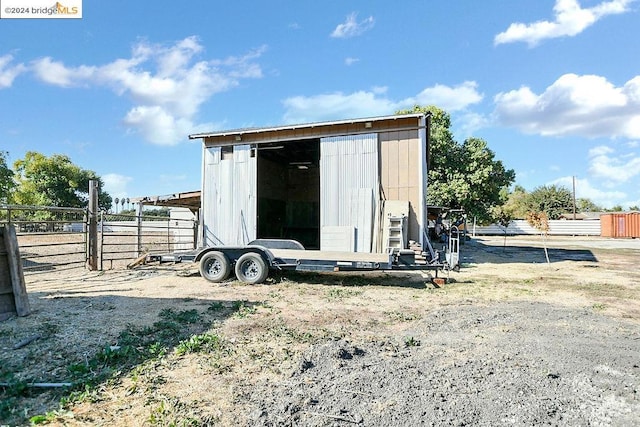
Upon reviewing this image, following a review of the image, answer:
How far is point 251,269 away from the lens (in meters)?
8.94

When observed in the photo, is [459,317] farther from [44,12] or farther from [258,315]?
[44,12]

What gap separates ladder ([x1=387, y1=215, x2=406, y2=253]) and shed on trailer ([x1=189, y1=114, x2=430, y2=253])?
26 mm

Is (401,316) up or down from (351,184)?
down

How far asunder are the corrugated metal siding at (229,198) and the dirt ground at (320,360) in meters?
4.38

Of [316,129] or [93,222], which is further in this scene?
[316,129]

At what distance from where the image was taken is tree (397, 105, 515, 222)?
2088 cm

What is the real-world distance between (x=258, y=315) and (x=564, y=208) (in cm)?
5161

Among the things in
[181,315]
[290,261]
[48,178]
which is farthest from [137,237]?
[48,178]

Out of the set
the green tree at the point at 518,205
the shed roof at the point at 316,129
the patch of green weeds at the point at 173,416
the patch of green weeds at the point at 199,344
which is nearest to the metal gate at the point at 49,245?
the patch of green weeds at the point at 199,344

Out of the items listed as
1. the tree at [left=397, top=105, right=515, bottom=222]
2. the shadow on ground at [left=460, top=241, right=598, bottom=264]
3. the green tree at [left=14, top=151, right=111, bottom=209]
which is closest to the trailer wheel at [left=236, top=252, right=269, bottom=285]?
the shadow on ground at [left=460, top=241, right=598, bottom=264]

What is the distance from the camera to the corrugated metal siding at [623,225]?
1289 inches

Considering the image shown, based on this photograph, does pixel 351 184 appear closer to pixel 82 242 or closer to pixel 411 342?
pixel 411 342

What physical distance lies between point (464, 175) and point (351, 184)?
12.7 m

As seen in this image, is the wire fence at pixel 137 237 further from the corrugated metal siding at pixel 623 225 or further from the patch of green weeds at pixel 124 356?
the corrugated metal siding at pixel 623 225
